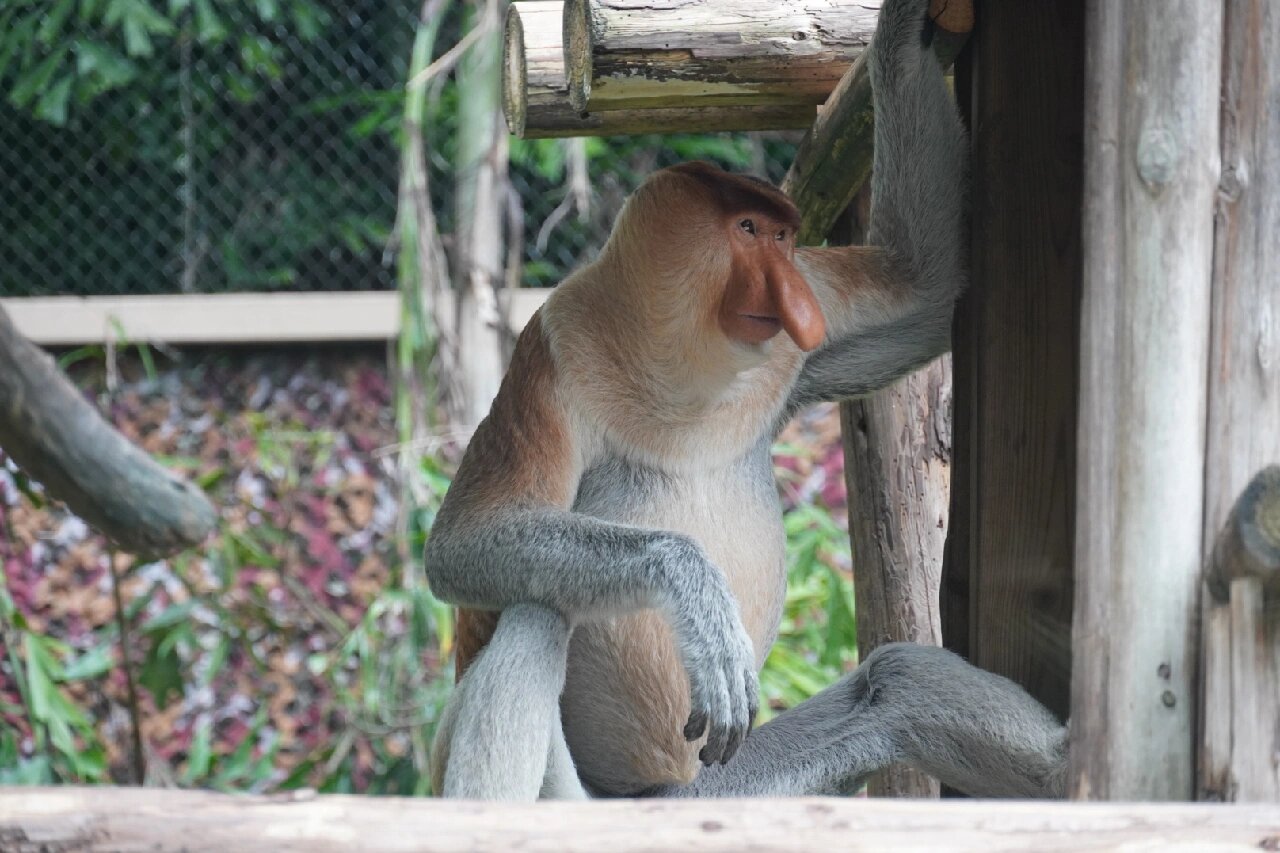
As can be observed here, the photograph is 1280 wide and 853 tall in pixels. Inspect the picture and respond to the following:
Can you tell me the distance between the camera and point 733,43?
10.4ft

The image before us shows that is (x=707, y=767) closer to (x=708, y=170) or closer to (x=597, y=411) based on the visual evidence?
(x=597, y=411)

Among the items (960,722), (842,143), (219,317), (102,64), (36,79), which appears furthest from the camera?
(219,317)

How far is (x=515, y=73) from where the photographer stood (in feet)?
11.6

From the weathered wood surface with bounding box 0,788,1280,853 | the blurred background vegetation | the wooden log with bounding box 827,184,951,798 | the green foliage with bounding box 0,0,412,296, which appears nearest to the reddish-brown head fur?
the wooden log with bounding box 827,184,951,798

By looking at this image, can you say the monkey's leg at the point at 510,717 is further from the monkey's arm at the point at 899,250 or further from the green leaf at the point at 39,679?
the green leaf at the point at 39,679

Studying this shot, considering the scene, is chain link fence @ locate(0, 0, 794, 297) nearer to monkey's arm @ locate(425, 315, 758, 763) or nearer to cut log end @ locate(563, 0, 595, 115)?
cut log end @ locate(563, 0, 595, 115)

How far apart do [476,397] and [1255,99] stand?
4.60 m

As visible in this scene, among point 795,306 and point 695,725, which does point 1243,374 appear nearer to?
point 795,306

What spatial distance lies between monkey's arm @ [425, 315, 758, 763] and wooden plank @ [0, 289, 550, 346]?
190 inches

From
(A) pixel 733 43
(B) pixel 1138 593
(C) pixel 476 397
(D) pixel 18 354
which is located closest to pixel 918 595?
(A) pixel 733 43

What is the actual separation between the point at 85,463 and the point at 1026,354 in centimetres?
219

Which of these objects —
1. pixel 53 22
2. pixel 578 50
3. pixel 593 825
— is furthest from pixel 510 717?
pixel 53 22

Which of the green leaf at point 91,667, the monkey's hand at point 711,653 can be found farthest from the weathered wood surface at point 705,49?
the green leaf at point 91,667

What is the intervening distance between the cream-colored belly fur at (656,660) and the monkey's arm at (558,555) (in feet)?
0.55
